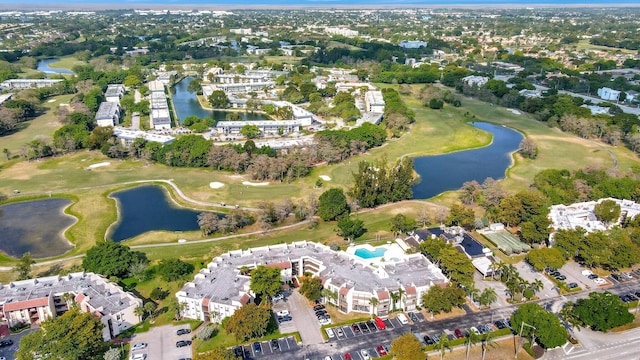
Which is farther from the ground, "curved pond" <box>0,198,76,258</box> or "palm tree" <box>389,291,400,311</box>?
"palm tree" <box>389,291,400,311</box>

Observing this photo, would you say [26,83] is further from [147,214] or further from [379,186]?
[379,186]

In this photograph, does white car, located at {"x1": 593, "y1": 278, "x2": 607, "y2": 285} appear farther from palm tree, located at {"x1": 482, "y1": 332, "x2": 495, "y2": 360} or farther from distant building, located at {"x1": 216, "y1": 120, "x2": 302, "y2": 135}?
distant building, located at {"x1": 216, "y1": 120, "x2": 302, "y2": 135}

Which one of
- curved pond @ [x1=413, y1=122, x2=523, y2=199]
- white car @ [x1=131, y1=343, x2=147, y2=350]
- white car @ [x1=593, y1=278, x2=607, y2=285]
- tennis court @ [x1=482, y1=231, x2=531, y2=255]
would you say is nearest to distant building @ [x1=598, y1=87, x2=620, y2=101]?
curved pond @ [x1=413, y1=122, x2=523, y2=199]

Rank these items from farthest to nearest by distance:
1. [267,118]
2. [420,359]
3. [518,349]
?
[267,118] → [518,349] → [420,359]

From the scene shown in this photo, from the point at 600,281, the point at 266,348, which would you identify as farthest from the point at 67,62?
the point at 600,281

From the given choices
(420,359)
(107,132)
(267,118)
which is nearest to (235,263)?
(420,359)

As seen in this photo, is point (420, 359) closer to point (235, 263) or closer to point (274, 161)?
point (235, 263)

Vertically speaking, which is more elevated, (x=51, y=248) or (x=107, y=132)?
(x=107, y=132)

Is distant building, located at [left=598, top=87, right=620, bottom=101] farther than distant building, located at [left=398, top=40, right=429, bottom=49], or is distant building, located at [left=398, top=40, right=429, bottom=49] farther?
distant building, located at [left=398, top=40, right=429, bottom=49]
